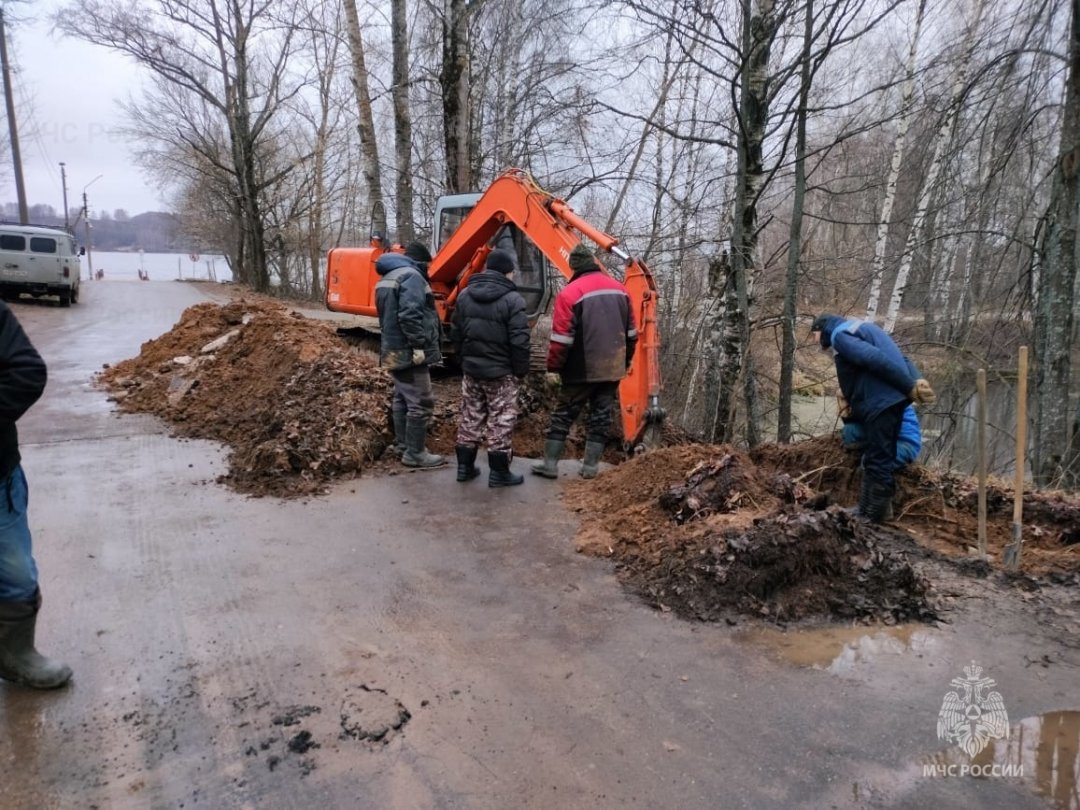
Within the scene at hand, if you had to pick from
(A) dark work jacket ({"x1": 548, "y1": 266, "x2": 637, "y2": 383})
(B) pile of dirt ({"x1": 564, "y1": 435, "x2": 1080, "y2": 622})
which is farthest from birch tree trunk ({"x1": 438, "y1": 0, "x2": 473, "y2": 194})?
(B) pile of dirt ({"x1": 564, "y1": 435, "x2": 1080, "y2": 622})

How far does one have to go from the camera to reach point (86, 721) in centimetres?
284

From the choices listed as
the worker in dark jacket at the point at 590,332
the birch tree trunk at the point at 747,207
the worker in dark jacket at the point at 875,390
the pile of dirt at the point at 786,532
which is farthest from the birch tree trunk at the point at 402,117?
the worker in dark jacket at the point at 875,390

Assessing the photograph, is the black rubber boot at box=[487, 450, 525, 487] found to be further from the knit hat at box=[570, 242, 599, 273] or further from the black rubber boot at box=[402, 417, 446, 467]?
the knit hat at box=[570, 242, 599, 273]

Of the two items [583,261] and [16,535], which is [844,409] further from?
[16,535]

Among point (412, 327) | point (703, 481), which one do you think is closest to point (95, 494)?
point (412, 327)

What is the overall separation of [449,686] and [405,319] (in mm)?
3694

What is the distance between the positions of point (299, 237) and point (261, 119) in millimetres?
11248

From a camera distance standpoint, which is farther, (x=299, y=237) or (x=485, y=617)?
(x=299, y=237)

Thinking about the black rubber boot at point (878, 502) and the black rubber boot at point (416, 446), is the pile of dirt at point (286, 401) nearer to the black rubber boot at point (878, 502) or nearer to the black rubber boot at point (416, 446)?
the black rubber boot at point (416, 446)

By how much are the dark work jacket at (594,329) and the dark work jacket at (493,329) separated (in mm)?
307

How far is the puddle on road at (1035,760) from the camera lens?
8.43ft

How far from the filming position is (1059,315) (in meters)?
7.86

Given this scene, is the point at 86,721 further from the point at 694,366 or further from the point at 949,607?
the point at 694,366

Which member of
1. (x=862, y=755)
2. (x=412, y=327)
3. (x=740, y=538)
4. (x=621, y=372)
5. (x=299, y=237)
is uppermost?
(x=299, y=237)
